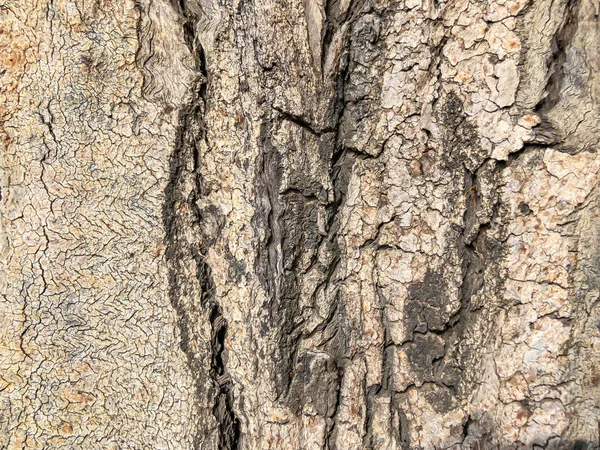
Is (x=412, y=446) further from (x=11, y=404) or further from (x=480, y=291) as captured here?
(x=11, y=404)

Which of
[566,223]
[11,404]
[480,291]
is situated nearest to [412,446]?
[480,291]

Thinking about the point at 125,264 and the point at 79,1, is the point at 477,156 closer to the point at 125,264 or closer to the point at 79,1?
the point at 125,264

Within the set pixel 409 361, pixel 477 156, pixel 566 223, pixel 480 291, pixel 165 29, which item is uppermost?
pixel 165 29

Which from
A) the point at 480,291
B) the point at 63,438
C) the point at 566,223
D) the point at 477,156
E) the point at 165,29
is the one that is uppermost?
the point at 165,29

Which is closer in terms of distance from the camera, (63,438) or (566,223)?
(566,223)

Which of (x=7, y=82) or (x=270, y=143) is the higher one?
(x=7, y=82)

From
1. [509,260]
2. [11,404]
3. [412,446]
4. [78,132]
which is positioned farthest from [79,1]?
[412,446]
